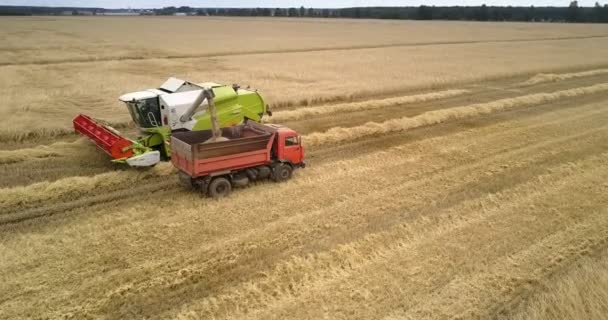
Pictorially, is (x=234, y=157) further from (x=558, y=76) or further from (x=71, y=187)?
(x=558, y=76)

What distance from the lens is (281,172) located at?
12023 millimetres

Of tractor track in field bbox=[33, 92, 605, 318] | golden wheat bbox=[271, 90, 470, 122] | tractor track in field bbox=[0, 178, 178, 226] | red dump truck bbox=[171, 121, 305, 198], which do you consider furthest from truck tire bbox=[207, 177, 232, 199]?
golden wheat bbox=[271, 90, 470, 122]

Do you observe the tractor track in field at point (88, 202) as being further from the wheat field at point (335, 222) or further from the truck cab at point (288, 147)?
the truck cab at point (288, 147)

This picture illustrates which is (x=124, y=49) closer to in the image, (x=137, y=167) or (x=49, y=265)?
(x=137, y=167)

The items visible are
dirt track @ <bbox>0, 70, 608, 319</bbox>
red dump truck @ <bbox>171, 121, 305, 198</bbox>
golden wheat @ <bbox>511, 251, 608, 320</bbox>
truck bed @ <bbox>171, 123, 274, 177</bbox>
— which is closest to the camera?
golden wheat @ <bbox>511, 251, 608, 320</bbox>

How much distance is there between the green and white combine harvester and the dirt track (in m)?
0.60

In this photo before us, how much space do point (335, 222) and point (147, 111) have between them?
672cm

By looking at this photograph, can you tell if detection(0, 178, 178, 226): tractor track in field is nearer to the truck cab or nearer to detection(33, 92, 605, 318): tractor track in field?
the truck cab

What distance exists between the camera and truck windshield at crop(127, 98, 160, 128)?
12906 millimetres

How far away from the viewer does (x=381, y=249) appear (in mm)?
8844

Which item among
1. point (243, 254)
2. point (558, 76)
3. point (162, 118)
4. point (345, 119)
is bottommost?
point (243, 254)

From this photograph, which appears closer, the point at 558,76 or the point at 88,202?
the point at 88,202

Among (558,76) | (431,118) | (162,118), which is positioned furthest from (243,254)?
(558,76)

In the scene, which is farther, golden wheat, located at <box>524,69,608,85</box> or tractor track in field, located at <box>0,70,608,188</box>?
golden wheat, located at <box>524,69,608,85</box>
